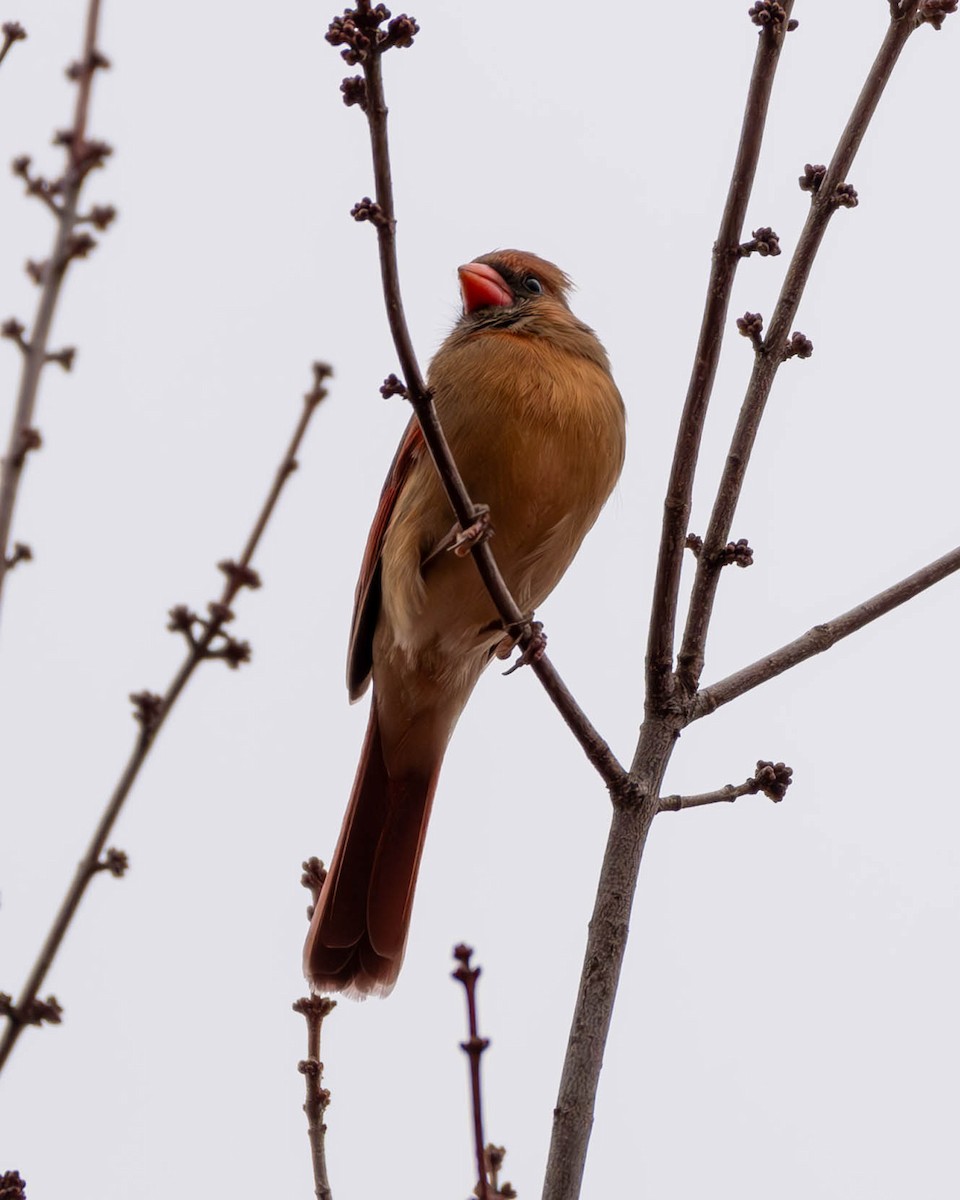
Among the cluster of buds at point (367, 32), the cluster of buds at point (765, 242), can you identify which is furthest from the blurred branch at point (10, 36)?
the cluster of buds at point (765, 242)

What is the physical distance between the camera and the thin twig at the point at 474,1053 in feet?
6.23

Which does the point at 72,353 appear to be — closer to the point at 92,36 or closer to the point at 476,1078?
the point at 92,36

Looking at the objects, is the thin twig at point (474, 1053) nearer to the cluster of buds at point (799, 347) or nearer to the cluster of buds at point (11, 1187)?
the cluster of buds at point (11, 1187)

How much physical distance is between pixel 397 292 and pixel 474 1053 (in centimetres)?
130

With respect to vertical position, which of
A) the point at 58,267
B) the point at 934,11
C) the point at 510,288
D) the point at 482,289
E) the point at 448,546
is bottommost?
the point at 58,267

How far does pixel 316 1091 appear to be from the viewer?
262 centimetres

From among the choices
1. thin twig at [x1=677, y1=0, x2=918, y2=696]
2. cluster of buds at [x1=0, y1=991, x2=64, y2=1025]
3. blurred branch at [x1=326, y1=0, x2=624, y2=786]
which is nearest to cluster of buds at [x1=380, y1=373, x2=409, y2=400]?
blurred branch at [x1=326, y1=0, x2=624, y2=786]

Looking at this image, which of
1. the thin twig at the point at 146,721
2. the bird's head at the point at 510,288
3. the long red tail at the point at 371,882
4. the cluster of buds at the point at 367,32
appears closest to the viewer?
the thin twig at the point at 146,721

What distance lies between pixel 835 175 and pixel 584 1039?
1.83 m

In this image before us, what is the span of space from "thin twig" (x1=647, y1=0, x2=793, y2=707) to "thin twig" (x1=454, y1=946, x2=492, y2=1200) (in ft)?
4.20

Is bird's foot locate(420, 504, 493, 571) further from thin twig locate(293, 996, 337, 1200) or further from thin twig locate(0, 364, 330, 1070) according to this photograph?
thin twig locate(0, 364, 330, 1070)

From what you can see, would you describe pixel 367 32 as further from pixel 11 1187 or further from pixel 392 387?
pixel 11 1187

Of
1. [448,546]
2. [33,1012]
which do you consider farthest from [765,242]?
[33,1012]

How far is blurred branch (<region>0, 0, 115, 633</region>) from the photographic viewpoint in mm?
1670
